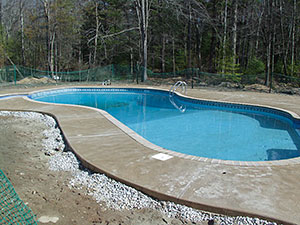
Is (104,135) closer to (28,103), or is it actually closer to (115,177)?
(115,177)

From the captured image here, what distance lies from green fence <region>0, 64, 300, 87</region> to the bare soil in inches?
437

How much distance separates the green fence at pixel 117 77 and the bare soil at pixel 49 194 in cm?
1111

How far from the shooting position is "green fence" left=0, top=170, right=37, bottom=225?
98.4 inches

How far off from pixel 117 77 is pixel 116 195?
15200 millimetres

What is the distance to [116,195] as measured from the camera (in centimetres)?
297

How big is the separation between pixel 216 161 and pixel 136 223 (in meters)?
1.66

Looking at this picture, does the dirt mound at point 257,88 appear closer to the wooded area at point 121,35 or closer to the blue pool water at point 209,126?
the blue pool water at point 209,126

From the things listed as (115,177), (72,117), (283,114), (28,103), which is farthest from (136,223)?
(28,103)

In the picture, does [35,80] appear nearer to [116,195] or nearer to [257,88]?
[257,88]

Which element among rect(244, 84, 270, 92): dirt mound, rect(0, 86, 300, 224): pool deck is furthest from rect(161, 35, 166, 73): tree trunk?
rect(0, 86, 300, 224): pool deck

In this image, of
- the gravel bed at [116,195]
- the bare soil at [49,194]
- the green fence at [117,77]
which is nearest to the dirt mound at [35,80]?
the green fence at [117,77]

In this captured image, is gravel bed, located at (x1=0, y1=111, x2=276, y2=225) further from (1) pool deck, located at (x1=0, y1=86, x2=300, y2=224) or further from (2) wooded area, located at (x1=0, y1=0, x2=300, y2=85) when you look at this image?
(2) wooded area, located at (x1=0, y1=0, x2=300, y2=85)

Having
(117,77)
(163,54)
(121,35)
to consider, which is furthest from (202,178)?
(121,35)

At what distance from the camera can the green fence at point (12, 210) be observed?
250 centimetres
